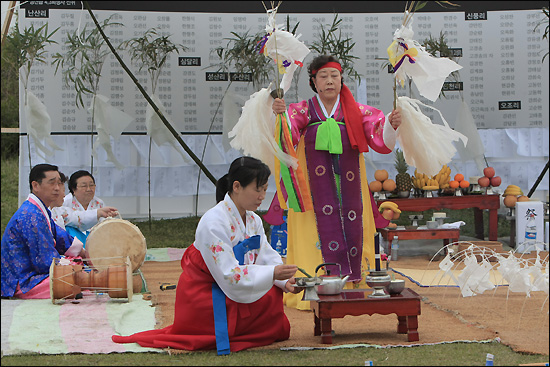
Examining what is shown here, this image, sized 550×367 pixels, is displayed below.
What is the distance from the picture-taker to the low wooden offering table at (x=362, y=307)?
3.58 meters

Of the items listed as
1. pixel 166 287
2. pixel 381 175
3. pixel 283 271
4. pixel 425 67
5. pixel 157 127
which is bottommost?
pixel 166 287

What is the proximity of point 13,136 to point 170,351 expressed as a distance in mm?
6870

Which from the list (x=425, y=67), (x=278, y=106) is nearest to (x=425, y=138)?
(x=425, y=67)

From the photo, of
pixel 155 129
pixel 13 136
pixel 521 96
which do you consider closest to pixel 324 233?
pixel 155 129

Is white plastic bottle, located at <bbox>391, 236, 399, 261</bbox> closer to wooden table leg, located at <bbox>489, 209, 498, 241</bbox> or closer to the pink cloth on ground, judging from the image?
wooden table leg, located at <bbox>489, 209, 498, 241</bbox>

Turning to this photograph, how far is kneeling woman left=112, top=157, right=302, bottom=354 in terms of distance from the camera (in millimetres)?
3455

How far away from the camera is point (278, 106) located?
4398mm

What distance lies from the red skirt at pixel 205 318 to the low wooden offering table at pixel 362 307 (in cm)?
22

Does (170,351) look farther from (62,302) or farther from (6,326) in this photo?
(62,302)

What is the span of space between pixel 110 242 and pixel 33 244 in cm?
57

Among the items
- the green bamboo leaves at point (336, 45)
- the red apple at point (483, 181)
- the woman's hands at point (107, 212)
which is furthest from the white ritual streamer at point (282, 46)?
the red apple at point (483, 181)

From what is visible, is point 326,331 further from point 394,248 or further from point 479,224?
point 479,224

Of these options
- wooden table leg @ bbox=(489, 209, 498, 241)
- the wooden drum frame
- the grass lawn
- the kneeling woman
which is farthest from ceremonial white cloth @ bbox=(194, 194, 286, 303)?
wooden table leg @ bbox=(489, 209, 498, 241)

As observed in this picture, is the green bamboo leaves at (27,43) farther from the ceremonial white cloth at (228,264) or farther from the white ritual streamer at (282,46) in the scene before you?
the ceremonial white cloth at (228,264)
